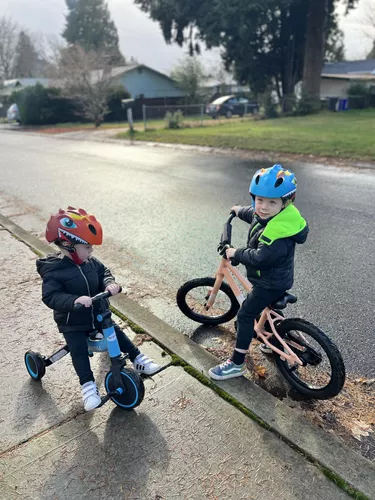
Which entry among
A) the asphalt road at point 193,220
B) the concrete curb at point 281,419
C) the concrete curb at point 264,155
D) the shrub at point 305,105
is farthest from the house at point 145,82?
the concrete curb at point 281,419

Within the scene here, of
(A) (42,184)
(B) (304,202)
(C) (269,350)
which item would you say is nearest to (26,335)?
(C) (269,350)

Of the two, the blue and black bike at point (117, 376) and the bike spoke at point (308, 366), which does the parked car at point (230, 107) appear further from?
the blue and black bike at point (117, 376)

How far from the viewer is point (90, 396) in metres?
2.56

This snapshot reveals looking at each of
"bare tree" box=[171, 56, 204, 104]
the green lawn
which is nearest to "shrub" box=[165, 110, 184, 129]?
the green lawn

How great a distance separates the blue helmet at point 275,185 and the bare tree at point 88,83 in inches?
1093

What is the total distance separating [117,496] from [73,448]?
0.45 metres

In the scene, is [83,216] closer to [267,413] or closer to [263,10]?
[267,413]

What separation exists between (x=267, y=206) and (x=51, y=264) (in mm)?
1496

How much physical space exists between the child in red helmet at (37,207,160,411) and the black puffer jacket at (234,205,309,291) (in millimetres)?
959

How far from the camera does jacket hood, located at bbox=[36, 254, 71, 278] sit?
254cm

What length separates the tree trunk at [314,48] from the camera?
24312 millimetres

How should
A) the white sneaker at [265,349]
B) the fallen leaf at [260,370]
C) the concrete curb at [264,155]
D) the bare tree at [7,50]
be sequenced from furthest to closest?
1. the bare tree at [7,50]
2. the concrete curb at [264,155]
3. the white sneaker at [265,349]
4. the fallen leaf at [260,370]

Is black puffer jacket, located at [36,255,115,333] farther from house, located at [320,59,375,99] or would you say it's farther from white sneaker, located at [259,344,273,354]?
house, located at [320,59,375,99]

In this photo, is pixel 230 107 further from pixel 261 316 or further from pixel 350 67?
pixel 261 316
